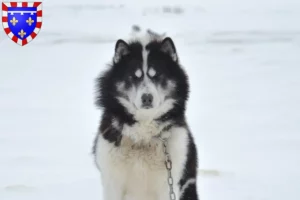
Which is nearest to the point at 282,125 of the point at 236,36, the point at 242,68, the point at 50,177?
the point at 50,177

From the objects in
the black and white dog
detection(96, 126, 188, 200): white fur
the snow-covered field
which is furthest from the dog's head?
the snow-covered field

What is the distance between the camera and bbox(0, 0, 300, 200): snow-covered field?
18.1 feet

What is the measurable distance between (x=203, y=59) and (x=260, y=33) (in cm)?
301

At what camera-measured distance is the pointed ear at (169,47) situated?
12.5 ft

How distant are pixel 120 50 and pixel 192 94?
600 centimetres

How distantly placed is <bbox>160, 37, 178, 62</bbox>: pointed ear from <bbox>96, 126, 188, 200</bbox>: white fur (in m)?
0.48

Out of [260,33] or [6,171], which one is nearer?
[6,171]

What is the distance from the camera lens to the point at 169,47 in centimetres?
383

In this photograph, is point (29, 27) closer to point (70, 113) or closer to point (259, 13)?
point (70, 113)

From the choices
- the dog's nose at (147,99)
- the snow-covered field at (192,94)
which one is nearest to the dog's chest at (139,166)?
the dog's nose at (147,99)

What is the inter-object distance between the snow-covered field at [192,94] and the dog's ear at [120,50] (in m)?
1.58

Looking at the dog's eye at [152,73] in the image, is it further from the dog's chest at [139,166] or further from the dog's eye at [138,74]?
the dog's chest at [139,166]

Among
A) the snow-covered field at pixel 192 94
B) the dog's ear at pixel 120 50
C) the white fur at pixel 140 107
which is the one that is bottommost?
the snow-covered field at pixel 192 94

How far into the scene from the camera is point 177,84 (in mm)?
3811
